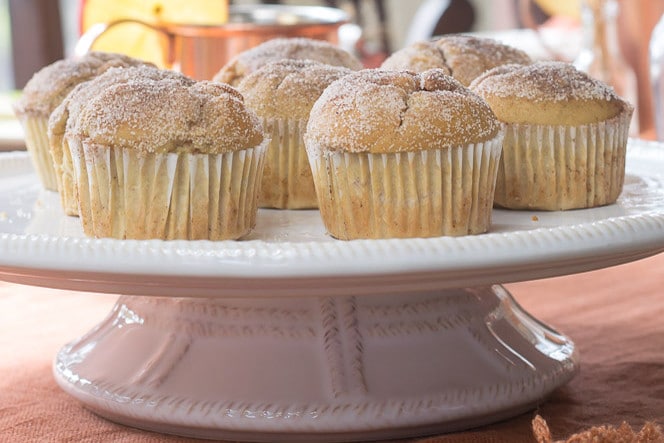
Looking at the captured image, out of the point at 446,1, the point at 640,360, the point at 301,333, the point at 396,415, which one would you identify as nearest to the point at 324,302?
the point at 301,333

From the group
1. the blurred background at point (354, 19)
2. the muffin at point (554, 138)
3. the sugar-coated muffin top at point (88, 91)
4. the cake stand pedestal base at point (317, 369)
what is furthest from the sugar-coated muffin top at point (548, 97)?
the blurred background at point (354, 19)

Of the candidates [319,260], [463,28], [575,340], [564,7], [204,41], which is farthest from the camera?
[463,28]

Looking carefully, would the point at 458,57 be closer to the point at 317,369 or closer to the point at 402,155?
the point at 402,155

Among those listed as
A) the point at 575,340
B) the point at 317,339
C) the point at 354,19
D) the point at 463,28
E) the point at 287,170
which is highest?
the point at 287,170

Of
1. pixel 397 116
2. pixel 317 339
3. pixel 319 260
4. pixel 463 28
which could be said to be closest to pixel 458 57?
pixel 397 116

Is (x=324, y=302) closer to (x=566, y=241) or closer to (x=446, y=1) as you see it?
(x=566, y=241)

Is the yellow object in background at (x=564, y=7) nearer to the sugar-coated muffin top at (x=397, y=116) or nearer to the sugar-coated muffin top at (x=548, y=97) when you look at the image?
the sugar-coated muffin top at (x=548, y=97)
